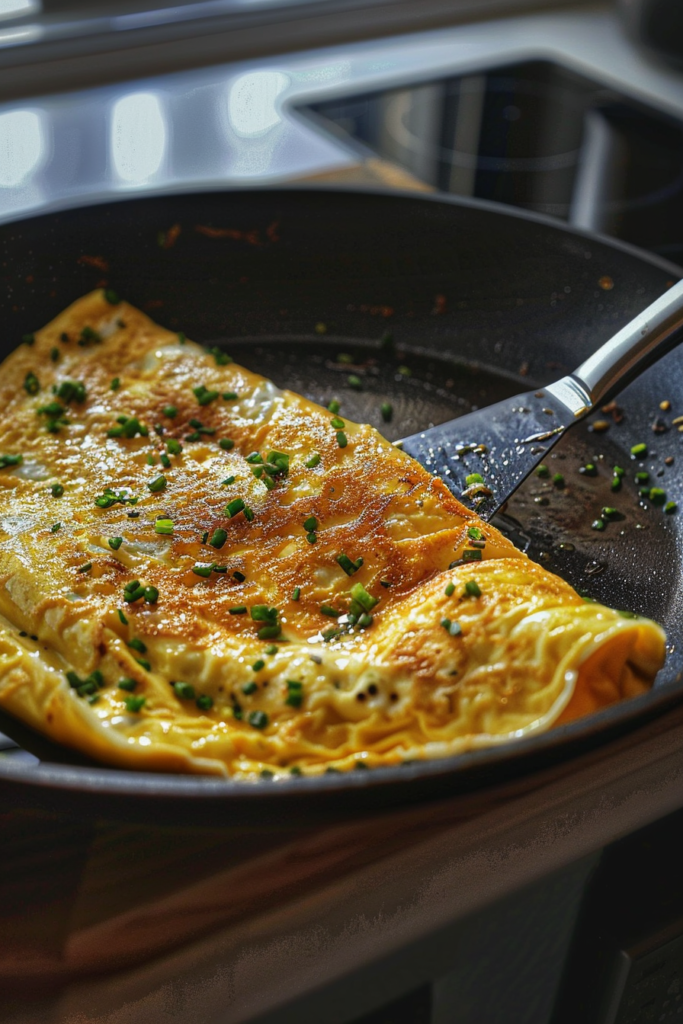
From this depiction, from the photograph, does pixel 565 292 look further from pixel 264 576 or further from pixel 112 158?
pixel 112 158

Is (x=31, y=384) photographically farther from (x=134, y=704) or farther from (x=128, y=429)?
(x=134, y=704)

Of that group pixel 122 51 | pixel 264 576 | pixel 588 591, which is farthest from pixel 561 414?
pixel 122 51

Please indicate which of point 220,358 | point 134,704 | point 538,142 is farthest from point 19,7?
point 134,704

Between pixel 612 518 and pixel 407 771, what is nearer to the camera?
pixel 407 771

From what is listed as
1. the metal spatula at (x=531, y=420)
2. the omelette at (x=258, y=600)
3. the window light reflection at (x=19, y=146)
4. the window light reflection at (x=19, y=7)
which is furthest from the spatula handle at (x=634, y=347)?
the window light reflection at (x=19, y=7)

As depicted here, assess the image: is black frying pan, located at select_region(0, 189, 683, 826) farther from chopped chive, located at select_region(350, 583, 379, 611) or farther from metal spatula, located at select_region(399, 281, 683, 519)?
chopped chive, located at select_region(350, 583, 379, 611)

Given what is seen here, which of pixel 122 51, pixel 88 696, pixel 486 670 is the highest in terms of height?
pixel 122 51

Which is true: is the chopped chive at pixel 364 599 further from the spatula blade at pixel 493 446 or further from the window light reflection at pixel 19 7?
the window light reflection at pixel 19 7
